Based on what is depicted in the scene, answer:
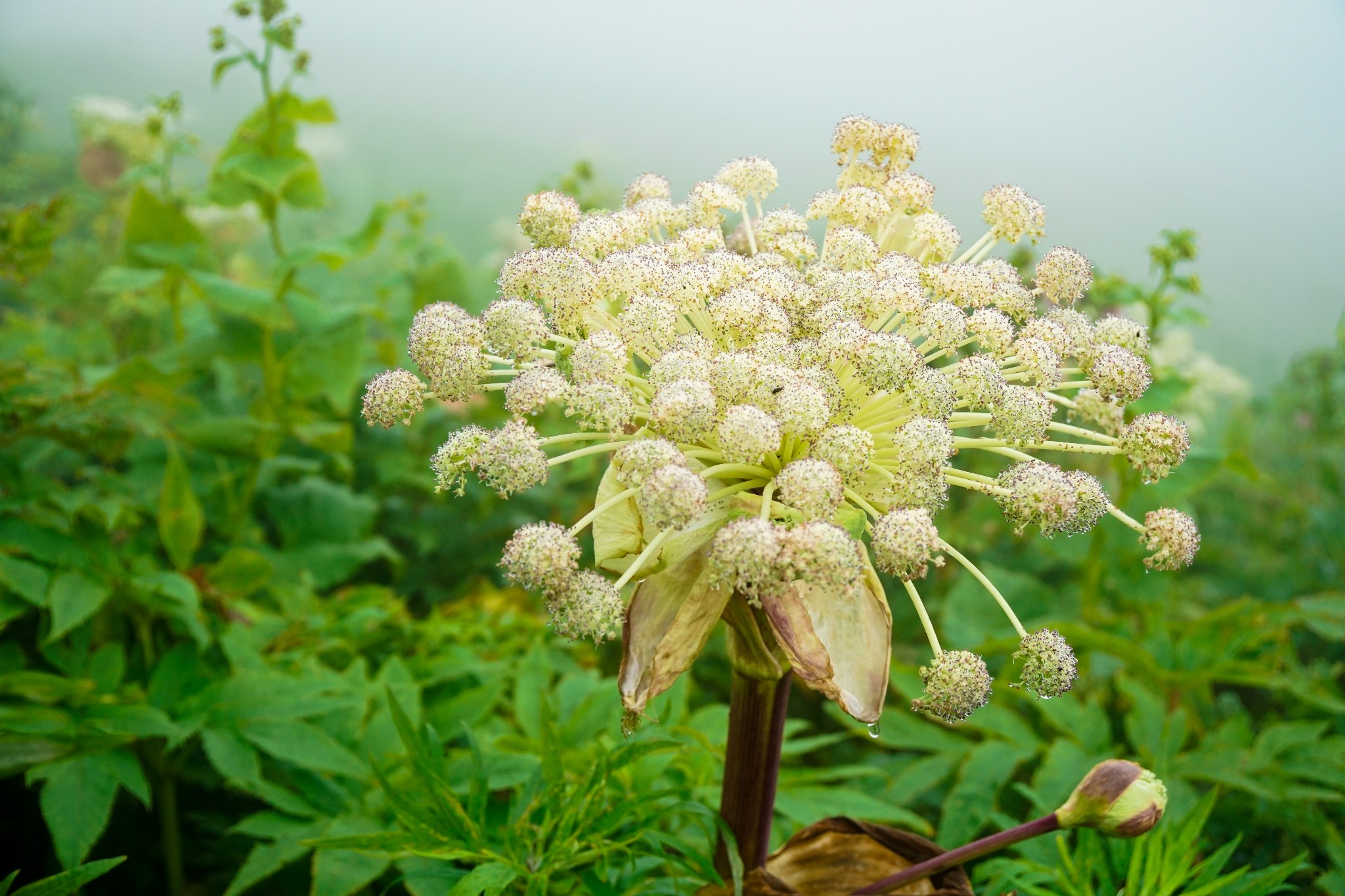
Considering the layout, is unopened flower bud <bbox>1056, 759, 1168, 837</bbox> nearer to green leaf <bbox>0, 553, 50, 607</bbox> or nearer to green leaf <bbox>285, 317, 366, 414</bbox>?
green leaf <bbox>0, 553, 50, 607</bbox>

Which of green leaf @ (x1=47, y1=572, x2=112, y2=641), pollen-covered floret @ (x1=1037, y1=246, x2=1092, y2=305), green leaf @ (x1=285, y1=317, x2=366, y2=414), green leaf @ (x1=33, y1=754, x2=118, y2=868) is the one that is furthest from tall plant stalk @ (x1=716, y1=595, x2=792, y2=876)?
green leaf @ (x1=285, y1=317, x2=366, y2=414)

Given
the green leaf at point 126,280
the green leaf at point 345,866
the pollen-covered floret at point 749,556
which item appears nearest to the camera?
the pollen-covered floret at point 749,556

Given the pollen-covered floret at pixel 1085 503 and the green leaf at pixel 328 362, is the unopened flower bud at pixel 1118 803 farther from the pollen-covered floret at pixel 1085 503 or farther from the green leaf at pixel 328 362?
the green leaf at pixel 328 362

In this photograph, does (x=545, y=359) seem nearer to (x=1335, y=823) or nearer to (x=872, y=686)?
(x=872, y=686)

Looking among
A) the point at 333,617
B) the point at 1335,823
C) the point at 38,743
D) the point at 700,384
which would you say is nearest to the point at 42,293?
the point at 333,617

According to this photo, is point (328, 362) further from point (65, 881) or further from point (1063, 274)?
point (1063, 274)

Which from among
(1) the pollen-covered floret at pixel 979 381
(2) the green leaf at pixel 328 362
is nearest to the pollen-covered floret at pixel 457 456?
(1) the pollen-covered floret at pixel 979 381

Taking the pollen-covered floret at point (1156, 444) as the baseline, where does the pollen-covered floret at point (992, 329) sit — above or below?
above
